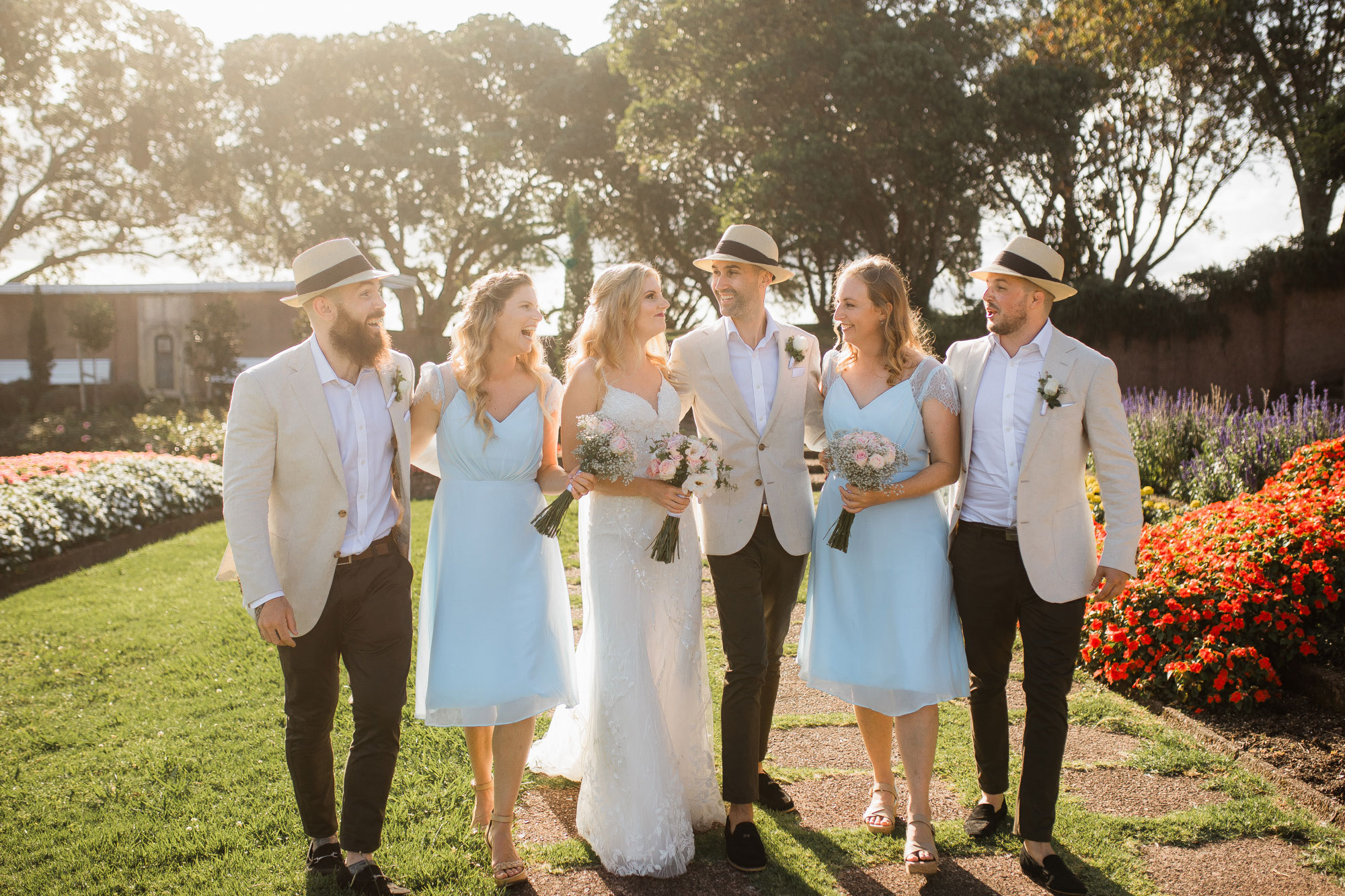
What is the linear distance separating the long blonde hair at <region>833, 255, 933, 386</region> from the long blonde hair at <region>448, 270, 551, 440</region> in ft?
4.45

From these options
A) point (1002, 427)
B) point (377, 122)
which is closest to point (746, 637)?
point (1002, 427)

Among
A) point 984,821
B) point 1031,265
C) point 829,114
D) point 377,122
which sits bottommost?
point 984,821

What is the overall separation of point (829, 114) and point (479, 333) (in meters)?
19.0

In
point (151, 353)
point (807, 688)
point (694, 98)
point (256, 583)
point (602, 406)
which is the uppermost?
point (694, 98)

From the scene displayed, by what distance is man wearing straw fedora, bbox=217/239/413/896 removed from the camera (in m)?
3.22

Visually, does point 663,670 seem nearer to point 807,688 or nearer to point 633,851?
point 633,851

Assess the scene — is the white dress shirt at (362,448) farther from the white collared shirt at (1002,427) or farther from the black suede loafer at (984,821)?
the black suede loafer at (984,821)

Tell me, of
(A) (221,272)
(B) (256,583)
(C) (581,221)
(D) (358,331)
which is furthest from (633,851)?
(A) (221,272)

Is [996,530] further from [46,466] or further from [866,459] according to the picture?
[46,466]

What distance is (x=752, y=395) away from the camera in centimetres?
397

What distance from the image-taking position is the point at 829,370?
403 cm

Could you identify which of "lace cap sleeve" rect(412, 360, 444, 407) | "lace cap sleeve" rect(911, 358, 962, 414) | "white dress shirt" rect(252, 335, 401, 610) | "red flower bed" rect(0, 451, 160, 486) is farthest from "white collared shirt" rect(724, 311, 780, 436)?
"red flower bed" rect(0, 451, 160, 486)

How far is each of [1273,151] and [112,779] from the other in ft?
76.2

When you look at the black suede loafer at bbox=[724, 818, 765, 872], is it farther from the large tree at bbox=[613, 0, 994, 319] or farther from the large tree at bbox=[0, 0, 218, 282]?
the large tree at bbox=[0, 0, 218, 282]
